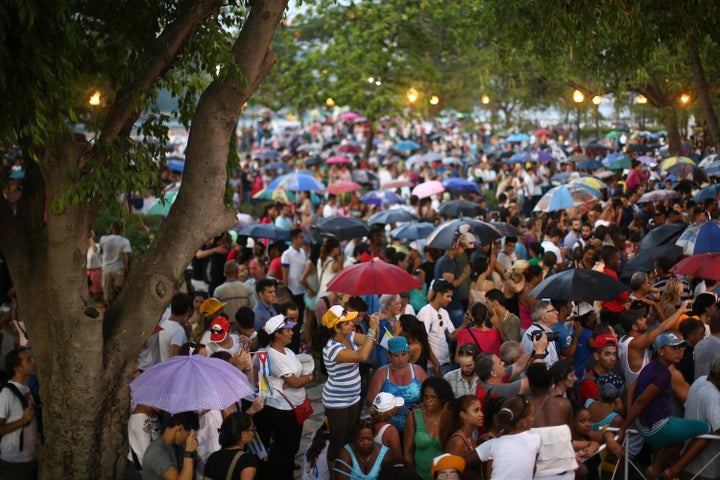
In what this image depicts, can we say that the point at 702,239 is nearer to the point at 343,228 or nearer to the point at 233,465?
the point at 343,228

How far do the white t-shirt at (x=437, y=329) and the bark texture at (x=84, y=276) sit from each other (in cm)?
278

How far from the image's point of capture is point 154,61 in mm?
7445

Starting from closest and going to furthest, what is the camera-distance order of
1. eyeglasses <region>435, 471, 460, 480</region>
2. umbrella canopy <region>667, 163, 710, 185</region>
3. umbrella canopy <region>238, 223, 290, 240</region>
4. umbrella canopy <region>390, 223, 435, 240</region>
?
eyeglasses <region>435, 471, 460, 480</region>
umbrella canopy <region>390, 223, 435, 240</region>
umbrella canopy <region>238, 223, 290, 240</region>
umbrella canopy <region>667, 163, 710, 185</region>

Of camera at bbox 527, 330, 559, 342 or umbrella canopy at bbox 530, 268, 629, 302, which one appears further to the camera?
umbrella canopy at bbox 530, 268, 629, 302

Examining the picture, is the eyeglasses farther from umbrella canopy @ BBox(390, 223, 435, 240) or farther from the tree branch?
umbrella canopy @ BBox(390, 223, 435, 240)

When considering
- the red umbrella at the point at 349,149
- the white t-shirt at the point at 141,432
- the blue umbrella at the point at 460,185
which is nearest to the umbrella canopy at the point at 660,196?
the blue umbrella at the point at 460,185

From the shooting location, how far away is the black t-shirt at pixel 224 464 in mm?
6133

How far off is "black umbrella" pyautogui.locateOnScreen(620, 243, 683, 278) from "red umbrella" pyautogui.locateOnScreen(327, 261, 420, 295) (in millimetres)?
3015

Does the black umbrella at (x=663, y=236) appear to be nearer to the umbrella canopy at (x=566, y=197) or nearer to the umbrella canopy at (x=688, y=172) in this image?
the umbrella canopy at (x=566, y=197)

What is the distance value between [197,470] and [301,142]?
42.3 m

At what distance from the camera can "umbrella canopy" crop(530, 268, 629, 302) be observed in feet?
29.5

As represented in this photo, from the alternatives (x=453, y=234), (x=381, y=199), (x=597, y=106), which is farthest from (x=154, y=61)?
(x=597, y=106)

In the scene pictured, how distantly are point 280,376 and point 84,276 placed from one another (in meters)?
1.88

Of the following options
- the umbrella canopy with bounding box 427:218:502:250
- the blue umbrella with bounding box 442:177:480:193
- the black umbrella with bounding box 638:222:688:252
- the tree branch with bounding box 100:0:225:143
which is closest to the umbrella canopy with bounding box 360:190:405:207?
the blue umbrella with bounding box 442:177:480:193
